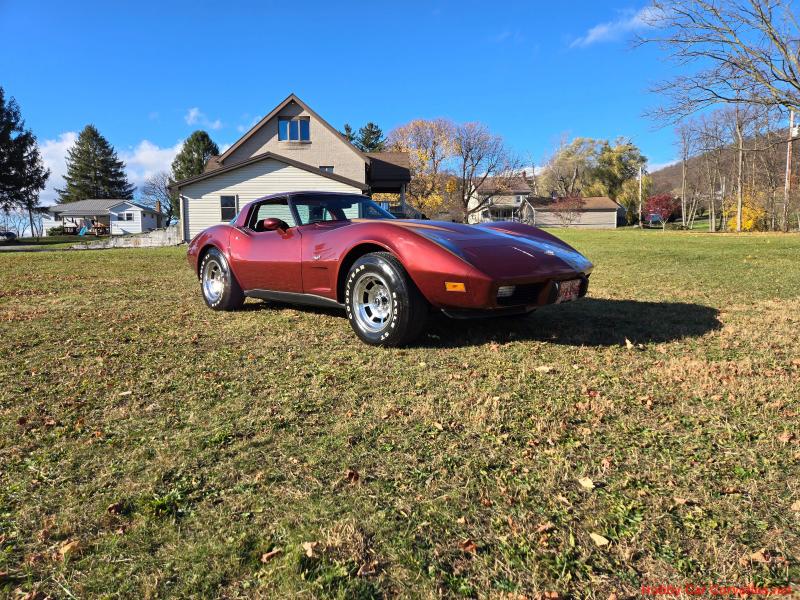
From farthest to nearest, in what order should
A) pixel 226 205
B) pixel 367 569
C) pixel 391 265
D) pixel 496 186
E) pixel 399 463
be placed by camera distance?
pixel 496 186
pixel 226 205
pixel 391 265
pixel 399 463
pixel 367 569

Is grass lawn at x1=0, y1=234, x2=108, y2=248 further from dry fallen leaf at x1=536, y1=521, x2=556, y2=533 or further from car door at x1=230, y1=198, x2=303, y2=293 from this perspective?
dry fallen leaf at x1=536, y1=521, x2=556, y2=533

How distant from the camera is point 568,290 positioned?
169 inches

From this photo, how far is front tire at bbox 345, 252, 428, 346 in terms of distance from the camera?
3992 millimetres

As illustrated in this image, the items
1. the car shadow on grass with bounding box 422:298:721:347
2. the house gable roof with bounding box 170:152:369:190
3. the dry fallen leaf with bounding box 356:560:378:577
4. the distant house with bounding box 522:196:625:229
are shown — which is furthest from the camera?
the distant house with bounding box 522:196:625:229

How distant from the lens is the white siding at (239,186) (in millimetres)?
24641

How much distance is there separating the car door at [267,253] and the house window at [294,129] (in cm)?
2496

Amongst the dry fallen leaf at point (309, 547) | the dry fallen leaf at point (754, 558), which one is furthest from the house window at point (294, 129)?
the dry fallen leaf at point (754, 558)

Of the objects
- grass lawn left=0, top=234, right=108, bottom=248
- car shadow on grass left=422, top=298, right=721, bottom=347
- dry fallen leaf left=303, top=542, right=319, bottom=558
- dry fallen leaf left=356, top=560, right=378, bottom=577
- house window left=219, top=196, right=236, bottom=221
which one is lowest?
dry fallen leaf left=356, top=560, right=378, bottom=577

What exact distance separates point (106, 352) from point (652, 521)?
3.96 metres

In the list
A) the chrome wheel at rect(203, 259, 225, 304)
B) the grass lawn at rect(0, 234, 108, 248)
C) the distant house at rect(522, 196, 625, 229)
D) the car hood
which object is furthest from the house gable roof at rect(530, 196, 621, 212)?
the car hood

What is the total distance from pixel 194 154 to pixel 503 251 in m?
71.1

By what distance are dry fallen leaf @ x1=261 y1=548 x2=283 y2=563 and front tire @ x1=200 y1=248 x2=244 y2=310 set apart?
4.47 meters

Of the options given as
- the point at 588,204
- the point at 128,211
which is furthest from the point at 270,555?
the point at 588,204

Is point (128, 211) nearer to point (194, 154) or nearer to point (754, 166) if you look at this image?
point (194, 154)
